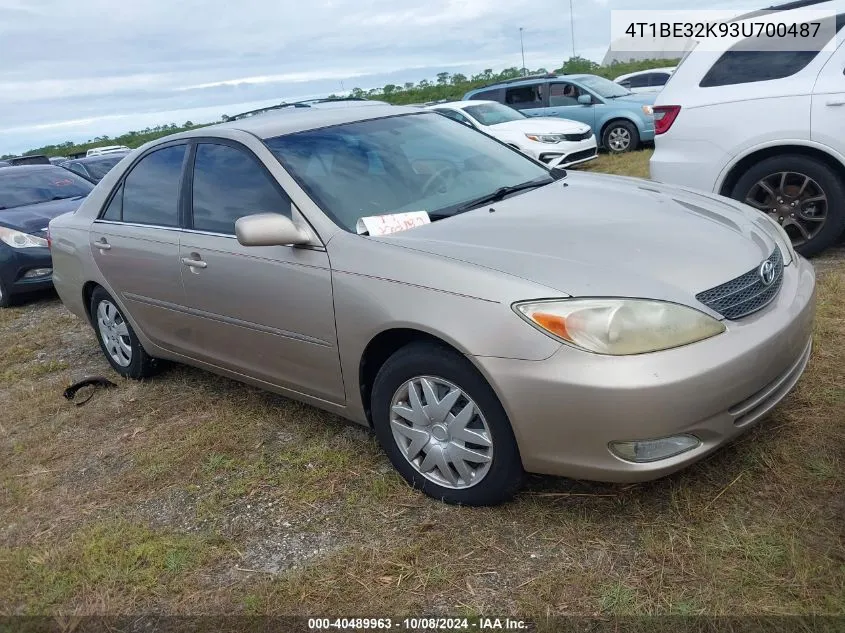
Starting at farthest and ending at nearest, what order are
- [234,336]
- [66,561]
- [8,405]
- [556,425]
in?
1. [8,405]
2. [234,336]
3. [66,561]
4. [556,425]

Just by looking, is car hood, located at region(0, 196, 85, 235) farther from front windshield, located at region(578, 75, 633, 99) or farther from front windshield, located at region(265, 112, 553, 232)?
front windshield, located at region(578, 75, 633, 99)

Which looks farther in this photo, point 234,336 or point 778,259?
point 234,336

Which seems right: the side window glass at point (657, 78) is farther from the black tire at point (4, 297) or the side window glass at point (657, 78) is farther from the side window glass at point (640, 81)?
the black tire at point (4, 297)

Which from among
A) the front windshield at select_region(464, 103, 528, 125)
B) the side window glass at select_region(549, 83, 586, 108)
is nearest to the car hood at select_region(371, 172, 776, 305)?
the front windshield at select_region(464, 103, 528, 125)

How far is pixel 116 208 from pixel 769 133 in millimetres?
4180

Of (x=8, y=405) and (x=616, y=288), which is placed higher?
(x=616, y=288)

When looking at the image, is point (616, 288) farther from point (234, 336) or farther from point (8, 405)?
point (8, 405)

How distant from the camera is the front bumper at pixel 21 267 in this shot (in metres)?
7.35

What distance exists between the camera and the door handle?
142 inches

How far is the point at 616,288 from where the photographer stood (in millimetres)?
2449

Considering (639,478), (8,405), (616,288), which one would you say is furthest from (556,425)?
(8,405)

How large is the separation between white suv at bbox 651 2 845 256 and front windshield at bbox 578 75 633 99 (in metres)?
9.20

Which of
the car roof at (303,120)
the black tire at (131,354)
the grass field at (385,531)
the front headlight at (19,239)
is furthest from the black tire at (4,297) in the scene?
the car roof at (303,120)

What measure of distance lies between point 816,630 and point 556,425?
0.93m
